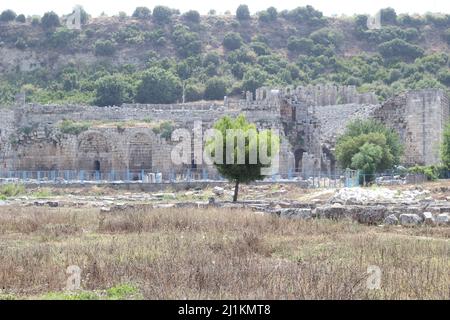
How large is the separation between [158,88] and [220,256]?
59.1 metres

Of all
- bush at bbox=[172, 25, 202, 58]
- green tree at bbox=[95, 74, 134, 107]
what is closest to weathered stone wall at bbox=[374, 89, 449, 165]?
green tree at bbox=[95, 74, 134, 107]

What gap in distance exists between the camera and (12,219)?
19.5m

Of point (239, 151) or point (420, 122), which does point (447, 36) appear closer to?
point (420, 122)

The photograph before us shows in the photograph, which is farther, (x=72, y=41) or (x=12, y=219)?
(x=72, y=41)

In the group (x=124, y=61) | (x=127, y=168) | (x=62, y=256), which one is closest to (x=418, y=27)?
(x=124, y=61)

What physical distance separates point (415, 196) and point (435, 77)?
52532 millimetres

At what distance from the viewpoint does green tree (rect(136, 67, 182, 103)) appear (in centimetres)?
6938

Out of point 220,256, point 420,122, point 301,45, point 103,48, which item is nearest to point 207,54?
point 103,48

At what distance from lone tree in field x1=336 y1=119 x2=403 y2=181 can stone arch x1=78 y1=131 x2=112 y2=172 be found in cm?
1549

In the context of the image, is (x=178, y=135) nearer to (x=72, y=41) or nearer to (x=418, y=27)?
(x=72, y=41)

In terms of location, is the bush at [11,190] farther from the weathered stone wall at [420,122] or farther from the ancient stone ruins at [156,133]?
the weathered stone wall at [420,122]

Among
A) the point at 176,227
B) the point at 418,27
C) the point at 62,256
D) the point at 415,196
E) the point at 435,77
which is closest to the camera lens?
the point at 62,256

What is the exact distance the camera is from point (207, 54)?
85312 mm

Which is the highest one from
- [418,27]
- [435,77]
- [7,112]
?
[418,27]
